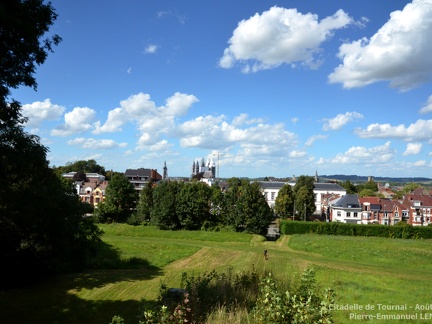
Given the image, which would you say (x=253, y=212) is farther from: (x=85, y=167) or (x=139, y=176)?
(x=85, y=167)

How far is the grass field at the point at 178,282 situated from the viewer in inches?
596

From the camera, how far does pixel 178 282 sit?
63.8 feet

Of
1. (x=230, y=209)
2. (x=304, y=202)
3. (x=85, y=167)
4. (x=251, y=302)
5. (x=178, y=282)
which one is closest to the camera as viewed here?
(x=251, y=302)

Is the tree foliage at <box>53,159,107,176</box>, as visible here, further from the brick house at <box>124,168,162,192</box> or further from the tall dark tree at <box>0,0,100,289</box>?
the tall dark tree at <box>0,0,100,289</box>

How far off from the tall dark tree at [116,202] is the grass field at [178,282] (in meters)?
20.8

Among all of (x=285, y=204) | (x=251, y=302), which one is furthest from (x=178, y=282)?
(x=285, y=204)

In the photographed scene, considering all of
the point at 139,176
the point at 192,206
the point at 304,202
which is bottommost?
the point at 192,206

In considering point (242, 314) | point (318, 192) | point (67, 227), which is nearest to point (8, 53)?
point (242, 314)

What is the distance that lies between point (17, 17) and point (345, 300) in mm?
17626

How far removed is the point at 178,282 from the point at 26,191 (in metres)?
10.7

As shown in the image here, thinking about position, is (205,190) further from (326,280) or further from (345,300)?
(345,300)

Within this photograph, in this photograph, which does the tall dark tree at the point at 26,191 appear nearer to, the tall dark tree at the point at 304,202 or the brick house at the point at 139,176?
the tall dark tree at the point at 304,202

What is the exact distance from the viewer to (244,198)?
52.5 m

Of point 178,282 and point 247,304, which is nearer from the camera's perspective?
point 247,304
